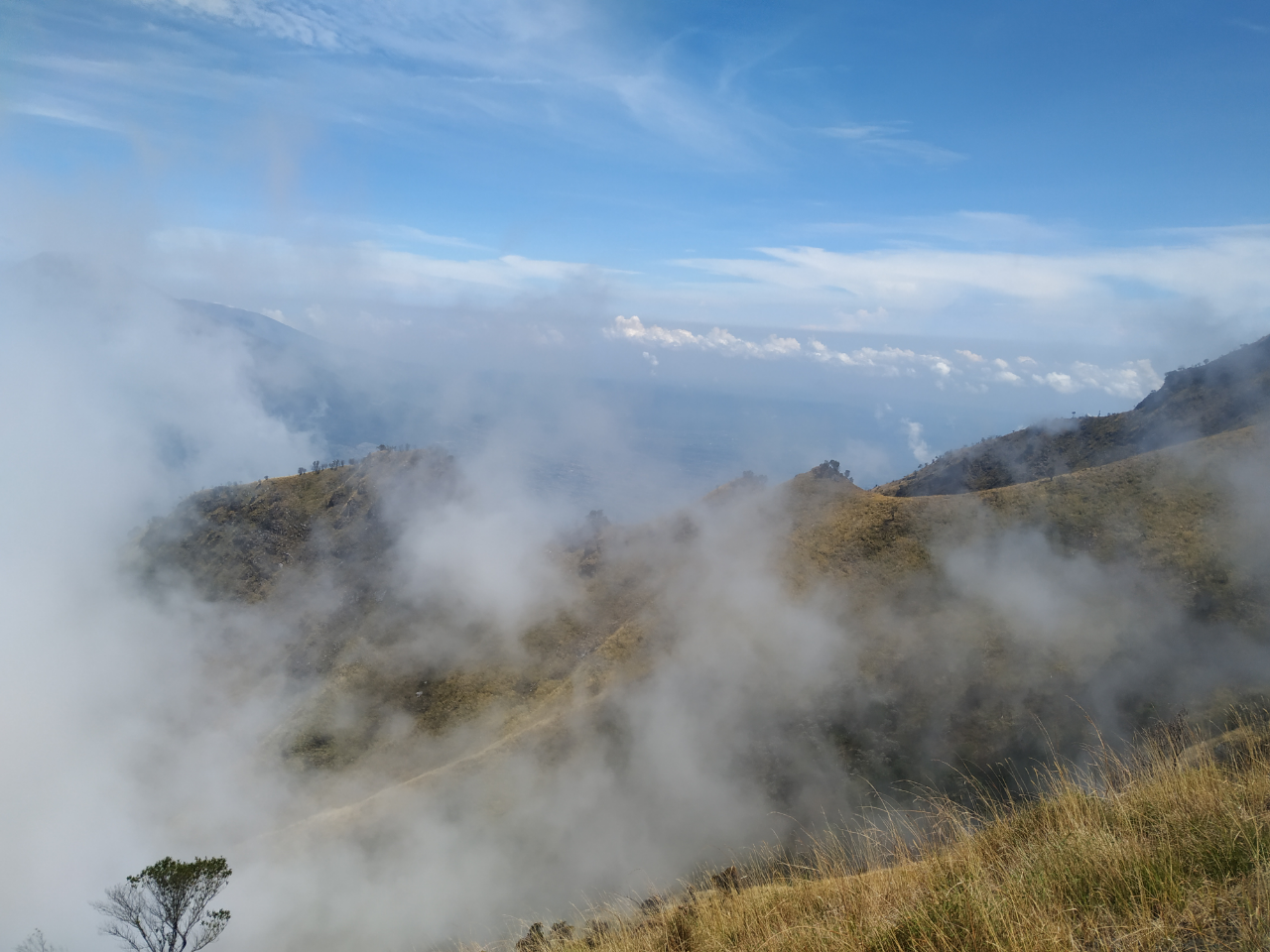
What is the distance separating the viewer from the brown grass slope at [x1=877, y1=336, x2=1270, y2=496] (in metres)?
80.7

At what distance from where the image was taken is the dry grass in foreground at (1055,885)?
499cm

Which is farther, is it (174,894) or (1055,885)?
(174,894)

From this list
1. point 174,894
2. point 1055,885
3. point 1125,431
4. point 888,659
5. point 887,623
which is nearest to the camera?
point 1055,885

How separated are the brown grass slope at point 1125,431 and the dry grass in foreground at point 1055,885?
92.6m

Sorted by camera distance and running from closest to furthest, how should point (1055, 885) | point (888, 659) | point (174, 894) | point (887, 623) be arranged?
point (1055, 885), point (174, 894), point (888, 659), point (887, 623)

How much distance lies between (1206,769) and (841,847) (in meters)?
4.90

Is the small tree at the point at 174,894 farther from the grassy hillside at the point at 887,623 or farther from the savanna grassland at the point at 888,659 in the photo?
the grassy hillside at the point at 887,623

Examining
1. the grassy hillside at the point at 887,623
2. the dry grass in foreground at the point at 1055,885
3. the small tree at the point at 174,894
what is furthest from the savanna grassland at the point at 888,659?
the small tree at the point at 174,894

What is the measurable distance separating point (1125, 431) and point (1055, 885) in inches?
4386

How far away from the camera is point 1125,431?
300 feet

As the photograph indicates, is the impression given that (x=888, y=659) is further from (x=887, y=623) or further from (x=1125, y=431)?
(x=1125, y=431)

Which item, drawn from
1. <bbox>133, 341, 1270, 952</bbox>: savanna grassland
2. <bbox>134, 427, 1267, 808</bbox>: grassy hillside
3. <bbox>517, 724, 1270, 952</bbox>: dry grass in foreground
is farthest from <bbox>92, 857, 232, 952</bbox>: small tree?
<bbox>134, 427, 1267, 808</bbox>: grassy hillside

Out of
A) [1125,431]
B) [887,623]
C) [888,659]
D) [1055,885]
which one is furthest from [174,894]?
[1125,431]

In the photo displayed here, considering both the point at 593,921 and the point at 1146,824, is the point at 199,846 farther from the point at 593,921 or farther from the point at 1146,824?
the point at 1146,824
